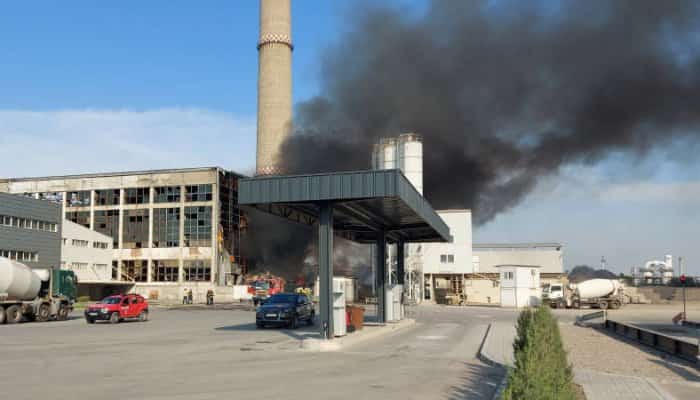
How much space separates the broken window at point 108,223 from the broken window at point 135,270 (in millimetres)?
2651

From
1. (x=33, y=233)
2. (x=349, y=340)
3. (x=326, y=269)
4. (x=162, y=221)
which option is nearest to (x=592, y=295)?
(x=349, y=340)

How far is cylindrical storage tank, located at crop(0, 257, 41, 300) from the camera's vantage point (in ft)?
103

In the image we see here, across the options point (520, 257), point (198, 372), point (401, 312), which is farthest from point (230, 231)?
point (198, 372)

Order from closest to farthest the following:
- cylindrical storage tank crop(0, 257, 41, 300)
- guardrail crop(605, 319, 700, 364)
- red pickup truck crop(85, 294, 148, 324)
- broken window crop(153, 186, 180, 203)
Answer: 1. guardrail crop(605, 319, 700, 364)
2. cylindrical storage tank crop(0, 257, 41, 300)
3. red pickup truck crop(85, 294, 148, 324)
4. broken window crop(153, 186, 180, 203)

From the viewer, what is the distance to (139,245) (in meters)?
70.1

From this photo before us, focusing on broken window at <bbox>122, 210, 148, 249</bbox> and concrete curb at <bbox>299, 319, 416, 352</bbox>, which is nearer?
concrete curb at <bbox>299, 319, 416, 352</bbox>

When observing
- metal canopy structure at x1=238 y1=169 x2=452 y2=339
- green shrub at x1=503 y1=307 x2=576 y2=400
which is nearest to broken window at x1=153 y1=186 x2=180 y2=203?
metal canopy structure at x1=238 y1=169 x2=452 y2=339

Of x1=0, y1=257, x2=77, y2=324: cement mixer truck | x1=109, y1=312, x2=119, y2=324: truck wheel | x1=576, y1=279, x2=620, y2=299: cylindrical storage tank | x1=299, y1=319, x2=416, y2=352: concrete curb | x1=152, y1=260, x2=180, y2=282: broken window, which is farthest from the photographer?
x1=152, y1=260, x2=180, y2=282: broken window

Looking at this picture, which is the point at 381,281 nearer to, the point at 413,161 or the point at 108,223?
the point at 413,161

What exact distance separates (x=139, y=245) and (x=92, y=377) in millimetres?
59655

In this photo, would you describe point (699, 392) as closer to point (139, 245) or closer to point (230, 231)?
point (230, 231)

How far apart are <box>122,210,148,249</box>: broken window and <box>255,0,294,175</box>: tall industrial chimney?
15.1 m

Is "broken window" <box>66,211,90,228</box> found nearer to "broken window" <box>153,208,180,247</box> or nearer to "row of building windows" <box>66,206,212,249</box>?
"row of building windows" <box>66,206,212,249</box>

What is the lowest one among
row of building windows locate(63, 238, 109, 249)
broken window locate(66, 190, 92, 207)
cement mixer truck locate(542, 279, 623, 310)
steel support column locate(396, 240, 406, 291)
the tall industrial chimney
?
cement mixer truck locate(542, 279, 623, 310)
